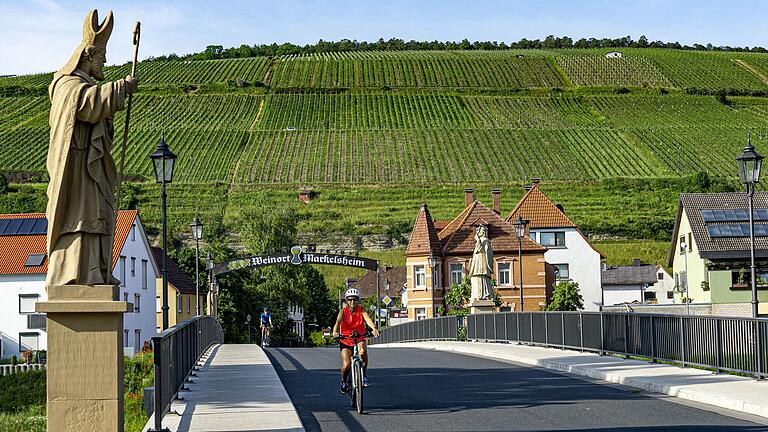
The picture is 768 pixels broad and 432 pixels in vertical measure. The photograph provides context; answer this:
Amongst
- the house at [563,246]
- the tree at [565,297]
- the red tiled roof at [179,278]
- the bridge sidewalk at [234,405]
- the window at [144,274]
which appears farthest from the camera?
the house at [563,246]

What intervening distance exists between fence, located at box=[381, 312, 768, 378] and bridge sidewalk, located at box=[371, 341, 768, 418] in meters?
0.26

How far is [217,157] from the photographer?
109 meters

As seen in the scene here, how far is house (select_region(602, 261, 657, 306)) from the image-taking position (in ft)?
319

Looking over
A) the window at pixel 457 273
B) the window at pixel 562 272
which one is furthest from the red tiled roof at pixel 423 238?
the window at pixel 562 272

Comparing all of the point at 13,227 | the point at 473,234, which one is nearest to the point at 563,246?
the point at 473,234

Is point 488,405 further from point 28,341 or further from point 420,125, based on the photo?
point 420,125

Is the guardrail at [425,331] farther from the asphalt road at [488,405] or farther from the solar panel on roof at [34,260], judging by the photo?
the solar panel on roof at [34,260]

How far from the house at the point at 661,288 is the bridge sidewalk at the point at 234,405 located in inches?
3220

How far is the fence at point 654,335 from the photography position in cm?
1777

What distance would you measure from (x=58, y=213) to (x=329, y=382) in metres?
11.2

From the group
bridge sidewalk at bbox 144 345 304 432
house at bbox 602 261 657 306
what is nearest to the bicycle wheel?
bridge sidewalk at bbox 144 345 304 432

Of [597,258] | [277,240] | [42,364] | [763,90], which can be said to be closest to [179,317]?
[277,240]

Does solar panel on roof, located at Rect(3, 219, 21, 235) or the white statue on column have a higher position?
solar panel on roof, located at Rect(3, 219, 21, 235)

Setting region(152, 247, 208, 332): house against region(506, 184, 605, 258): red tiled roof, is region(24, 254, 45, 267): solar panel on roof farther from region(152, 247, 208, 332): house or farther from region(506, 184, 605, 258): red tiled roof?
region(506, 184, 605, 258): red tiled roof
